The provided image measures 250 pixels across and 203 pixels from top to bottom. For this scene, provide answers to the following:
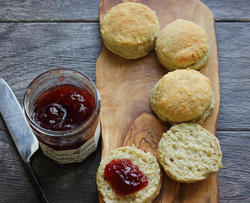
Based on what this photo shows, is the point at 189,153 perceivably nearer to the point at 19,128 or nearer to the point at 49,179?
the point at 49,179

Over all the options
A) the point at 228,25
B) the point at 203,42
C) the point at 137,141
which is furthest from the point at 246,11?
the point at 137,141

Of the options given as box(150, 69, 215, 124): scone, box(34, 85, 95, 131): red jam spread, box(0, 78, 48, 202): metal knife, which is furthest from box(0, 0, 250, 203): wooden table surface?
box(34, 85, 95, 131): red jam spread

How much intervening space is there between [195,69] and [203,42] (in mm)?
217

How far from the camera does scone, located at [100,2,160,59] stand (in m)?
2.70

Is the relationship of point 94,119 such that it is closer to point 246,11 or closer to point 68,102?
point 68,102

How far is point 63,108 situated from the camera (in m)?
2.29

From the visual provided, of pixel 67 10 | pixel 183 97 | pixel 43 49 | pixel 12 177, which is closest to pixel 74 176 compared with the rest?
pixel 12 177

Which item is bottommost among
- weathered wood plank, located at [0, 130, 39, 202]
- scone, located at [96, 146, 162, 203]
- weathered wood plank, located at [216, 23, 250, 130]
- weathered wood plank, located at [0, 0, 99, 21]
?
weathered wood plank, located at [0, 130, 39, 202]

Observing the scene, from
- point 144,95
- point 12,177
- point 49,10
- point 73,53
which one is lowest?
point 12,177

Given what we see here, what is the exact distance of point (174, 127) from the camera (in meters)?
2.47

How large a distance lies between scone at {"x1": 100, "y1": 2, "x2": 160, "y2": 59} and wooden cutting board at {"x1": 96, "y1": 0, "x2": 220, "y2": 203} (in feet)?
0.33

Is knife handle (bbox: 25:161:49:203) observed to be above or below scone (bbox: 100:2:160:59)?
below

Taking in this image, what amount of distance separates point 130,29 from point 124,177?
1.16 metres

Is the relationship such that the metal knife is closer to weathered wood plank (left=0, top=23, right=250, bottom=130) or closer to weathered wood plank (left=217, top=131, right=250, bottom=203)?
weathered wood plank (left=0, top=23, right=250, bottom=130)
